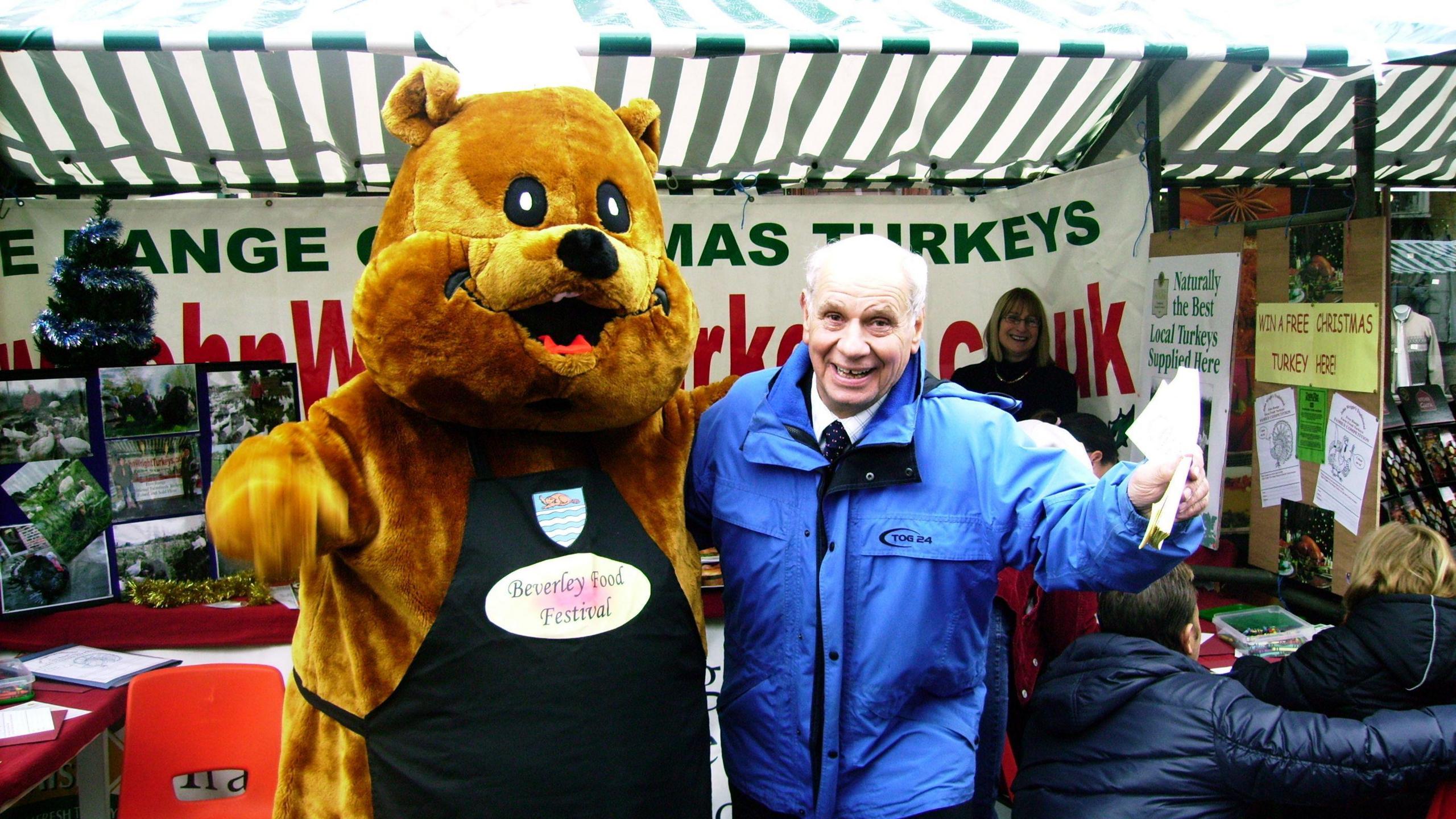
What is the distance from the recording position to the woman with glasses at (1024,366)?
4.59 meters

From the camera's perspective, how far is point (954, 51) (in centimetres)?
275

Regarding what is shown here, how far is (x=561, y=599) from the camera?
183 cm

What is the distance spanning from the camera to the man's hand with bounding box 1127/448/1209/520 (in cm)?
166

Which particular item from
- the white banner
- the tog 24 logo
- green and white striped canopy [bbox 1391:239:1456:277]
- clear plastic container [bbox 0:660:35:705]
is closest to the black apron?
the tog 24 logo

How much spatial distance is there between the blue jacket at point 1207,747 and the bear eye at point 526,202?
1.75 m

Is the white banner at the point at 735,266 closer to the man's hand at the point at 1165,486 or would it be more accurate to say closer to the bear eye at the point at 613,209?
the bear eye at the point at 613,209

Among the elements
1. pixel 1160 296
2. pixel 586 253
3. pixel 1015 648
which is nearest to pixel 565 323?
pixel 586 253

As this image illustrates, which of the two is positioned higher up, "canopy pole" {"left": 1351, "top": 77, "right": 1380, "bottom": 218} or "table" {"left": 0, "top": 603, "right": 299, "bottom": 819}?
"canopy pole" {"left": 1351, "top": 77, "right": 1380, "bottom": 218}

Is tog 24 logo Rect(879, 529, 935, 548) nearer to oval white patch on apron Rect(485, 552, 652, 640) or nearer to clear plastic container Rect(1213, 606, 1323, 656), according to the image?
oval white patch on apron Rect(485, 552, 652, 640)

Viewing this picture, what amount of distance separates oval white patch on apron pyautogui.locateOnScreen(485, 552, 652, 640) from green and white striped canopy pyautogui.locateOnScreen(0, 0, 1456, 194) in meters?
1.28

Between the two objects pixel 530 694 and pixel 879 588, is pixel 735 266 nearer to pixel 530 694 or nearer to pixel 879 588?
pixel 879 588

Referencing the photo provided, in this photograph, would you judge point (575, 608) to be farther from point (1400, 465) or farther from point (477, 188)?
point (1400, 465)

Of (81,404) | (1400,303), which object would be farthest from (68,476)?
(1400,303)

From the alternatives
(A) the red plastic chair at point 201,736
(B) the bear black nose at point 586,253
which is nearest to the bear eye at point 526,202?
(B) the bear black nose at point 586,253
